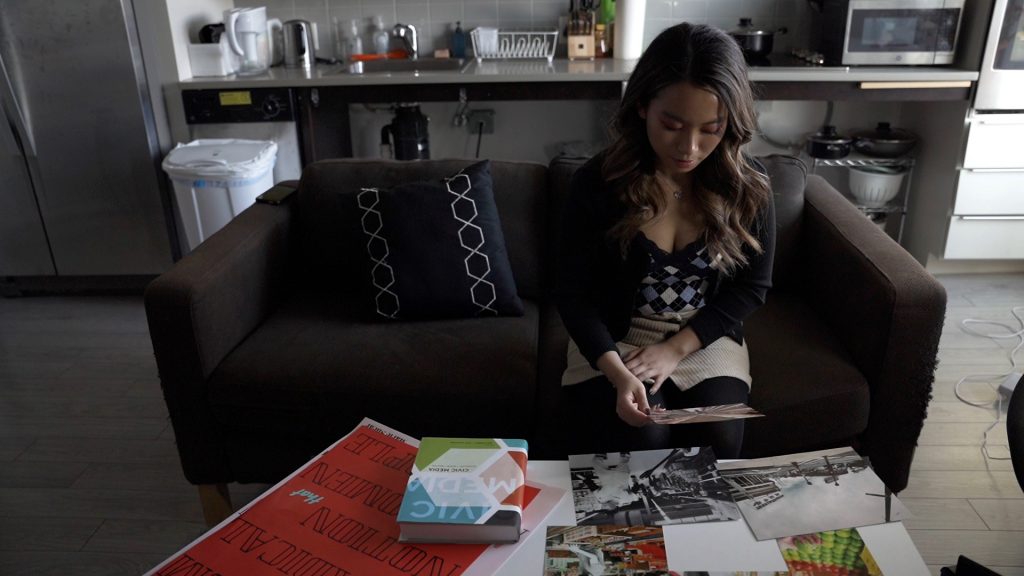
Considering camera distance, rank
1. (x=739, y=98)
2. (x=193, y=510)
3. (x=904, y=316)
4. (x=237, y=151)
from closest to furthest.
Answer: (x=739, y=98)
(x=904, y=316)
(x=193, y=510)
(x=237, y=151)

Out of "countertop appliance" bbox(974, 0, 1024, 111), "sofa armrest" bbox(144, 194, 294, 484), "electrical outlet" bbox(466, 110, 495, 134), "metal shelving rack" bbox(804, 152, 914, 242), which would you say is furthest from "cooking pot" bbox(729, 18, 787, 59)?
"sofa armrest" bbox(144, 194, 294, 484)

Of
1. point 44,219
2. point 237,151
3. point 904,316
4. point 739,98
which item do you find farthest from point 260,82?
point 904,316

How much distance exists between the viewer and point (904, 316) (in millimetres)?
1562

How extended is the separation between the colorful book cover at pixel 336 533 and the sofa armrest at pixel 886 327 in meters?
0.83

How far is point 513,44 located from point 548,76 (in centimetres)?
56

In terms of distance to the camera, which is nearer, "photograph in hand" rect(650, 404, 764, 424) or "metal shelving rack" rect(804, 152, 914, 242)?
"photograph in hand" rect(650, 404, 764, 424)

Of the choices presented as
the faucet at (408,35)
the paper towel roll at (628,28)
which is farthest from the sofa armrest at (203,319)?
the paper towel roll at (628,28)


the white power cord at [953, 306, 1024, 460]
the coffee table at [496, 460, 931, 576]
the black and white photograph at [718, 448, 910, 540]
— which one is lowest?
the white power cord at [953, 306, 1024, 460]

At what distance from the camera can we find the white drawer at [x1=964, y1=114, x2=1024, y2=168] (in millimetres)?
2801

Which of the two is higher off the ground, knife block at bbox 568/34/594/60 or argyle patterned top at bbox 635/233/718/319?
knife block at bbox 568/34/594/60

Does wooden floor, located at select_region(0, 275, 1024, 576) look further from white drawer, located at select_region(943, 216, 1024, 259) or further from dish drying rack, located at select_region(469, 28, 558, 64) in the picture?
A: dish drying rack, located at select_region(469, 28, 558, 64)

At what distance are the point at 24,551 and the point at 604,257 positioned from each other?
1.47 m

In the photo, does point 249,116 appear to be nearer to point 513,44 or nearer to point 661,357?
point 513,44

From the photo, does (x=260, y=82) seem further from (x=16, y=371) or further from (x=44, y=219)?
(x=16, y=371)
